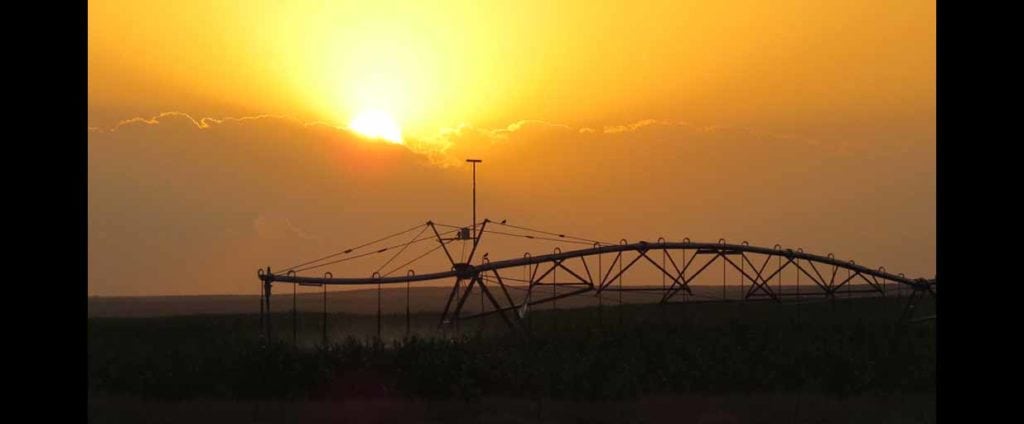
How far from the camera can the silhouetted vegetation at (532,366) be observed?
37.0 meters

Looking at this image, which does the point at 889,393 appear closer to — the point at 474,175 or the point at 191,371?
the point at 474,175

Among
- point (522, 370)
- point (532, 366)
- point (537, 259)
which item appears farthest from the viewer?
point (537, 259)

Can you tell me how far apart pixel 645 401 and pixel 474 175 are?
18.2 meters

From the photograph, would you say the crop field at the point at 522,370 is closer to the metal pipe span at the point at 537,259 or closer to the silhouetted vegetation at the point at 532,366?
the silhouetted vegetation at the point at 532,366

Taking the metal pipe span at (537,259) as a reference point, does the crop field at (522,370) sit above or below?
below

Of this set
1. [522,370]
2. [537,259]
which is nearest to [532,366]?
[522,370]

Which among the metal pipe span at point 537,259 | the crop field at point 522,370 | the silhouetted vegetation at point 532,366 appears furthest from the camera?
the metal pipe span at point 537,259

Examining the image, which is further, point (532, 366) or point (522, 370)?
point (532, 366)

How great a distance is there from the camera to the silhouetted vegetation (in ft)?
121

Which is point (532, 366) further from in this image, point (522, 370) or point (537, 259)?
point (537, 259)

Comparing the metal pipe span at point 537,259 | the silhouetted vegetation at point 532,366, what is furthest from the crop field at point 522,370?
the metal pipe span at point 537,259

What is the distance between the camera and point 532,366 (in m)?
38.4
